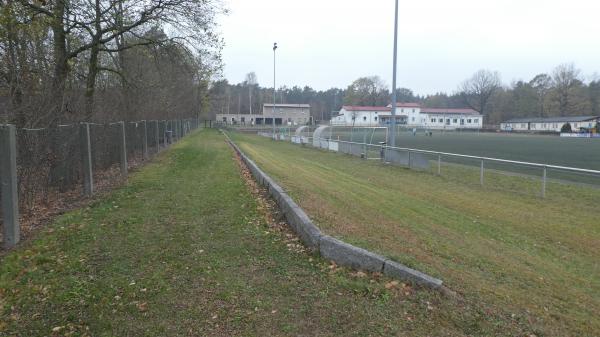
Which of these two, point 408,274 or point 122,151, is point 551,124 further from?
point 408,274

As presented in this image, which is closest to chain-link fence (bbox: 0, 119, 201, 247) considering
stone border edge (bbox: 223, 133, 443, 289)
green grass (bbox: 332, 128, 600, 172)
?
stone border edge (bbox: 223, 133, 443, 289)

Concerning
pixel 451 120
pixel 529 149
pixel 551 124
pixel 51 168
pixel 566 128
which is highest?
pixel 451 120

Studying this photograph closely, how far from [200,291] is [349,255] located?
161 centimetres

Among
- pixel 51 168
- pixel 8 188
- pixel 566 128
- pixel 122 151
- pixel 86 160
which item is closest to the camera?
pixel 8 188

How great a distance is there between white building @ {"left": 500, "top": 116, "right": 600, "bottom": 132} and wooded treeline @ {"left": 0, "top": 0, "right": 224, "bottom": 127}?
9161 centimetres

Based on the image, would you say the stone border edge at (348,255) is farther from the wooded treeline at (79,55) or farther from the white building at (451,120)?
the white building at (451,120)

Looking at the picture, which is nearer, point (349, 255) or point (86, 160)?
point (349, 255)

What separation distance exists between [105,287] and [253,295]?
150 cm

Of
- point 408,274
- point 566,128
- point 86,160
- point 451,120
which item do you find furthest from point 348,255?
point 451,120

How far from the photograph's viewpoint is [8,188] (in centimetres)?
580

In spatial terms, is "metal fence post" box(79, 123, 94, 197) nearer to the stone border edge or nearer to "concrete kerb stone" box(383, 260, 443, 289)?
the stone border edge

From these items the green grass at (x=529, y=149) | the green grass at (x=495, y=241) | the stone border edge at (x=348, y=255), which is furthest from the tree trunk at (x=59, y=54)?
the green grass at (x=529, y=149)

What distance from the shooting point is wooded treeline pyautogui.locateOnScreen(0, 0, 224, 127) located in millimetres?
8633

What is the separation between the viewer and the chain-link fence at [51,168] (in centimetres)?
578
